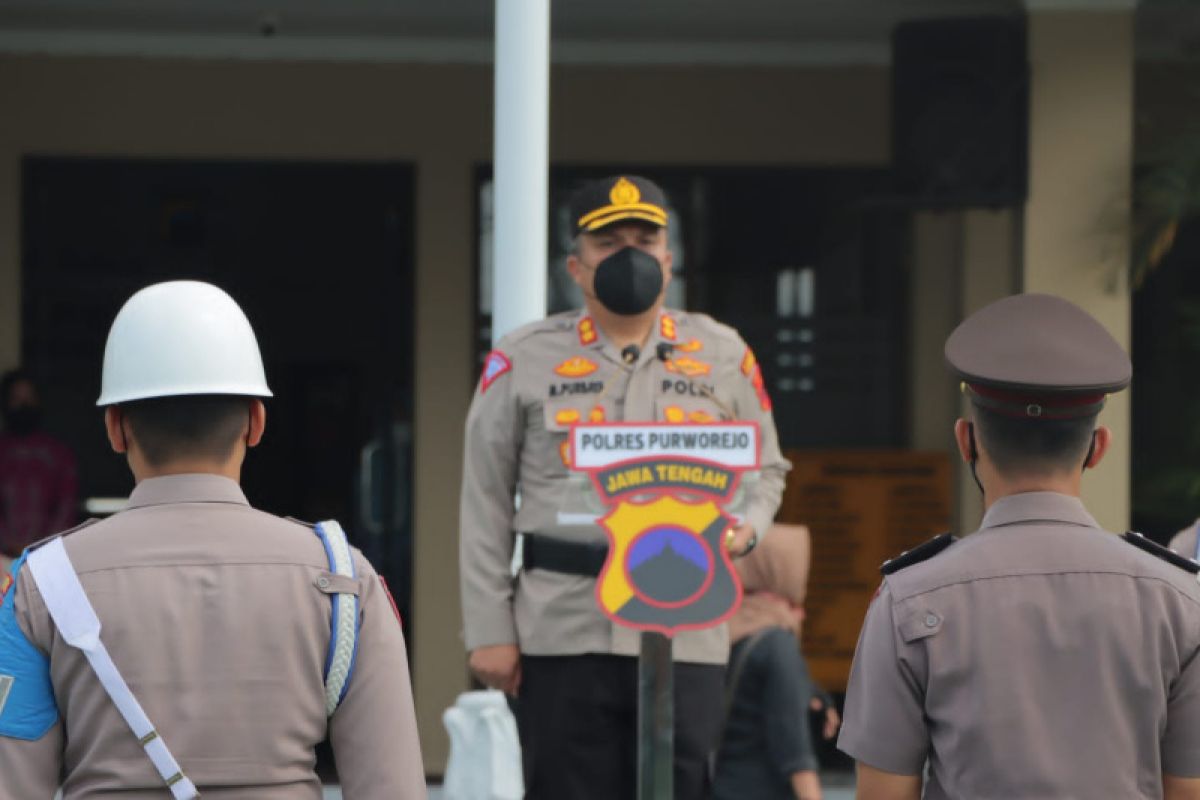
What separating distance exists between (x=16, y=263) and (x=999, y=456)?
6.98 metres

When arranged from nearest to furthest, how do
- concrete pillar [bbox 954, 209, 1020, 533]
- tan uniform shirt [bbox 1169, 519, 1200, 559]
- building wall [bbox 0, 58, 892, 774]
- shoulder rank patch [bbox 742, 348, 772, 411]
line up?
1. tan uniform shirt [bbox 1169, 519, 1200, 559]
2. shoulder rank patch [bbox 742, 348, 772, 411]
3. concrete pillar [bbox 954, 209, 1020, 533]
4. building wall [bbox 0, 58, 892, 774]

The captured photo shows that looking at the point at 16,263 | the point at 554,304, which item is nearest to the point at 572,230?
the point at 554,304

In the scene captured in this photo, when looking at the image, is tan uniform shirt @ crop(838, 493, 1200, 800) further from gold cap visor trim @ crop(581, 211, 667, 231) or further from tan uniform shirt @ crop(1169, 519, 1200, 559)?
gold cap visor trim @ crop(581, 211, 667, 231)

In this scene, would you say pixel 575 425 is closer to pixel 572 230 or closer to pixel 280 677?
pixel 572 230

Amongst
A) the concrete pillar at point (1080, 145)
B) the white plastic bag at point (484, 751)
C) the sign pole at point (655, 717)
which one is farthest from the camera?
the concrete pillar at point (1080, 145)

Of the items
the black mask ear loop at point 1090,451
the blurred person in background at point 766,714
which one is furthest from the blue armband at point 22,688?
the blurred person in background at point 766,714

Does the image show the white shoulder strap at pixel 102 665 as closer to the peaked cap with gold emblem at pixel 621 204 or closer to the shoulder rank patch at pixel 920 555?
the shoulder rank patch at pixel 920 555

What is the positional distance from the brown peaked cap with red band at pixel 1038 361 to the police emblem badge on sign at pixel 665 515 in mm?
1586

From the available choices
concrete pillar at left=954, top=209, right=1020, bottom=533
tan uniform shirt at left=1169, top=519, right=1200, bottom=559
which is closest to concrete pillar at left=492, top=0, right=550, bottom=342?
tan uniform shirt at left=1169, top=519, right=1200, bottom=559

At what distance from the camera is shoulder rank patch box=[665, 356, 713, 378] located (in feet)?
14.0

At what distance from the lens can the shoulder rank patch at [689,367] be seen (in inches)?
168

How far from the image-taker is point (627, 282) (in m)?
4.14

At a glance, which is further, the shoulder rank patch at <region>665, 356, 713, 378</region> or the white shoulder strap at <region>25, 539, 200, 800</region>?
the shoulder rank patch at <region>665, 356, 713, 378</region>

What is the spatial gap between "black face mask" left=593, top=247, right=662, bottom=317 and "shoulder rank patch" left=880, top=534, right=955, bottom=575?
1879 mm
